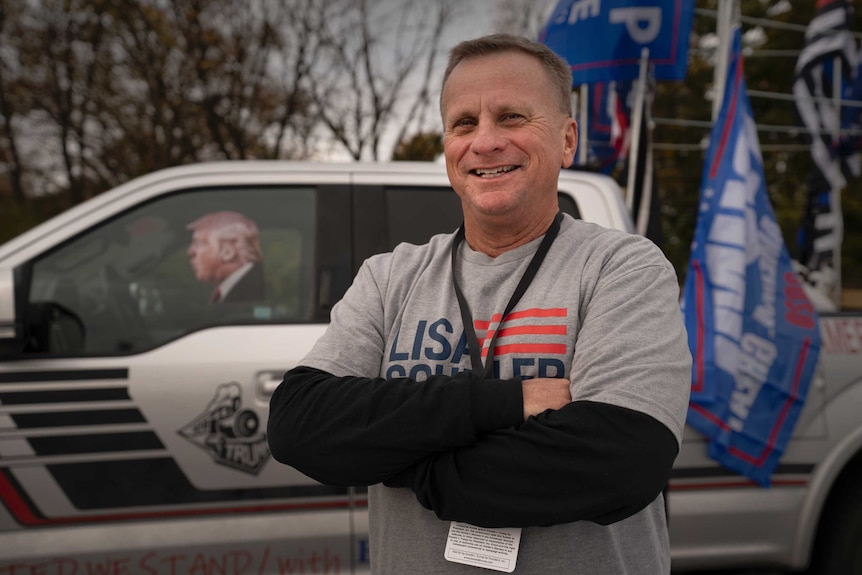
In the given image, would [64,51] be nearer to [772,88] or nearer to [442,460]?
[442,460]

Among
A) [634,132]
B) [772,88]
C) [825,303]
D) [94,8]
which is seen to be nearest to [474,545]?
[825,303]

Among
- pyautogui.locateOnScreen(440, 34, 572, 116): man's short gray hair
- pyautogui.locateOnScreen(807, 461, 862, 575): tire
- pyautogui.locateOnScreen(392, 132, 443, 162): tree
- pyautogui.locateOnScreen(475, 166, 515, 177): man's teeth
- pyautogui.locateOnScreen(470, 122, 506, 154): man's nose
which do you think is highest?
pyautogui.locateOnScreen(392, 132, 443, 162): tree

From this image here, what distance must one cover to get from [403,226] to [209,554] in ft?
4.41

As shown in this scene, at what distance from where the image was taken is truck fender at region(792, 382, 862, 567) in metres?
2.79

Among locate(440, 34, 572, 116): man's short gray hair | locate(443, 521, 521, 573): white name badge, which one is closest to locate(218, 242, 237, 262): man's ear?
locate(440, 34, 572, 116): man's short gray hair

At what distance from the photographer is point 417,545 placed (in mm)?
1271

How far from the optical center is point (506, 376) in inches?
49.8

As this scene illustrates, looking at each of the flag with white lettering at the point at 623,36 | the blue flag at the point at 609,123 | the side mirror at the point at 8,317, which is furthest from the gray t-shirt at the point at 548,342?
the blue flag at the point at 609,123

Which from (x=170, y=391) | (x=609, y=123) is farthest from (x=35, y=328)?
(x=609, y=123)

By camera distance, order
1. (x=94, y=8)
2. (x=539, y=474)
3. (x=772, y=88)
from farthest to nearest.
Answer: (x=772, y=88)
(x=94, y=8)
(x=539, y=474)

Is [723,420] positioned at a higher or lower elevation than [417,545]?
lower

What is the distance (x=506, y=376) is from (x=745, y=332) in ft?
6.33

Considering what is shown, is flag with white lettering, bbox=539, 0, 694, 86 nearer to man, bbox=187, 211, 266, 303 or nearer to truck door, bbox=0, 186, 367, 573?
truck door, bbox=0, 186, 367, 573

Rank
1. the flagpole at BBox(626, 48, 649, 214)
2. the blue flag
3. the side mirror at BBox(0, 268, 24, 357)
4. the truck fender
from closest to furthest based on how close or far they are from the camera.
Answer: the side mirror at BBox(0, 268, 24, 357)
the truck fender
the flagpole at BBox(626, 48, 649, 214)
the blue flag
